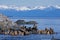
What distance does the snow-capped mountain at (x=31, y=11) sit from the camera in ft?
17.9

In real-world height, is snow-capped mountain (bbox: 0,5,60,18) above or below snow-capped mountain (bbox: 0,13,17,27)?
above

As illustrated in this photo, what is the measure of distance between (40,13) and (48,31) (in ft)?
1.19

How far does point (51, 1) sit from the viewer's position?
5.48 metres

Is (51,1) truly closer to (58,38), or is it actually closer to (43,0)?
(43,0)

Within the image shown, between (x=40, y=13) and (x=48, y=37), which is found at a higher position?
(x=40, y=13)

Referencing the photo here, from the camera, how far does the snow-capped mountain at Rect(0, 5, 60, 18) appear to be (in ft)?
17.9

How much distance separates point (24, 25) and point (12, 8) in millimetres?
383

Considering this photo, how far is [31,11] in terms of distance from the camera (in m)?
5.48

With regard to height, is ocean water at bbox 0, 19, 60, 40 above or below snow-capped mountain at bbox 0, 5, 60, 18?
below

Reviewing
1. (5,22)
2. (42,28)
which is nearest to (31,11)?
(42,28)

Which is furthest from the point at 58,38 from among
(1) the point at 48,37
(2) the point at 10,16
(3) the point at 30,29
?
(2) the point at 10,16

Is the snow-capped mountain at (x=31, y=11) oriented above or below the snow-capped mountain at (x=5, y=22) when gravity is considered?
above

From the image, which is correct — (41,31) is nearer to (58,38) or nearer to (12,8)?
(58,38)

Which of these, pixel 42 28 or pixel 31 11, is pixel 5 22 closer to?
pixel 31 11
